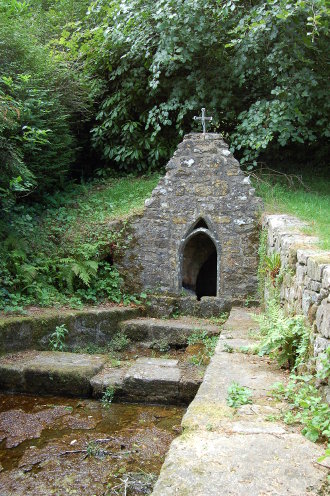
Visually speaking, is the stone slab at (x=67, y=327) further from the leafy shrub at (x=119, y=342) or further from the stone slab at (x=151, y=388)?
the stone slab at (x=151, y=388)

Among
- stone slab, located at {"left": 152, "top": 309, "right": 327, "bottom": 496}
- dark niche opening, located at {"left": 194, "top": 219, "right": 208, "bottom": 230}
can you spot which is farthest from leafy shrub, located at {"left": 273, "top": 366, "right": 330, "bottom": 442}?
dark niche opening, located at {"left": 194, "top": 219, "right": 208, "bottom": 230}

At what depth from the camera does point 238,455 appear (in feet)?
8.59

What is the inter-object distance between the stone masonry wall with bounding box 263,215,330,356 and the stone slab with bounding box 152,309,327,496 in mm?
642

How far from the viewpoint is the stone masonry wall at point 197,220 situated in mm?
7914

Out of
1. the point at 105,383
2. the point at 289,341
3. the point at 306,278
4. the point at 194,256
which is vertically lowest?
the point at 105,383

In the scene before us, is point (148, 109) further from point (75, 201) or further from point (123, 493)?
point (123, 493)

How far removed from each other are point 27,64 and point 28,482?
23.4 ft

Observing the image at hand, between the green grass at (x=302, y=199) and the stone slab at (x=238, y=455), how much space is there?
291cm

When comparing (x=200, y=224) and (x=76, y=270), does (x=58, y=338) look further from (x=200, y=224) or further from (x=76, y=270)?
(x=200, y=224)

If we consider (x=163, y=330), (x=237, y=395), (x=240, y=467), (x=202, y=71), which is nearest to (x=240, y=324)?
(x=163, y=330)

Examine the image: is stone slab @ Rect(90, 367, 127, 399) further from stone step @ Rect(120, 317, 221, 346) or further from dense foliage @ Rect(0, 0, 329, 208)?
dense foliage @ Rect(0, 0, 329, 208)

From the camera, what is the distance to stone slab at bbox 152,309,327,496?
7.64ft

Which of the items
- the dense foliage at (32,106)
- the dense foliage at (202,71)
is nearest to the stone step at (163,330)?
the dense foliage at (32,106)

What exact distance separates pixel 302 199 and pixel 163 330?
3595 mm
